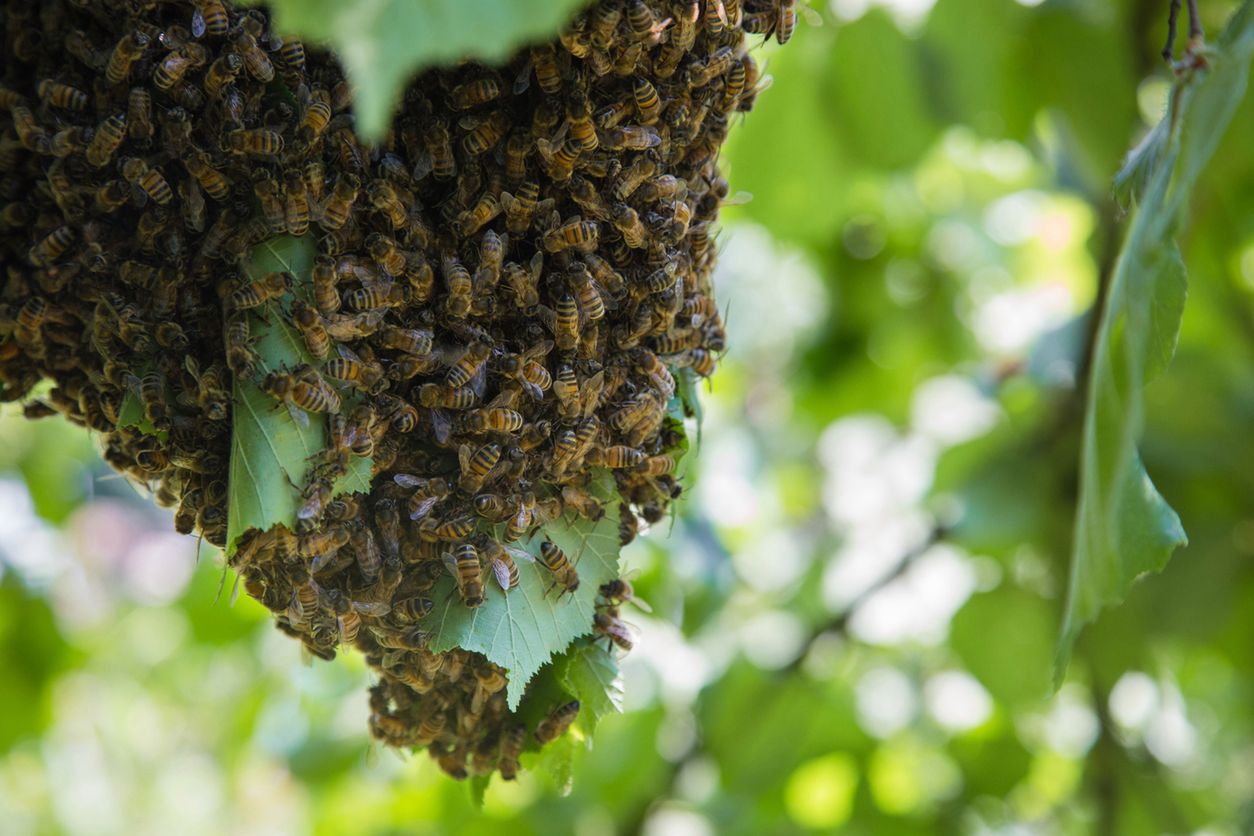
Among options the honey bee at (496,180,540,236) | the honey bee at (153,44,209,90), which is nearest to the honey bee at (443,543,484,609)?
the honey bee at (496,180,540,236)

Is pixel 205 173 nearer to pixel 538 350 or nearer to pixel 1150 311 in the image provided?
pixel 538 350

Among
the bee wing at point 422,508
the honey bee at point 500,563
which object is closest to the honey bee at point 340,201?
the bee wing at point 422,508

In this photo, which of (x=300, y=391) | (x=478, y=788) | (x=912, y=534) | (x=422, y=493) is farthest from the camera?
(x=912, y=534)

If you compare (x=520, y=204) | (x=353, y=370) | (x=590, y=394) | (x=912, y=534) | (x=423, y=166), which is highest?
(x=912, y=534)

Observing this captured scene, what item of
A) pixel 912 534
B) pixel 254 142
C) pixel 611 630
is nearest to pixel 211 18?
pixel 254 142

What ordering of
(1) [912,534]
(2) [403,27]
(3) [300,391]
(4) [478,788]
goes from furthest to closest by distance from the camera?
(1) [912,534] → (4) [478,788] → (3) [300,391] → (2) [403,27]

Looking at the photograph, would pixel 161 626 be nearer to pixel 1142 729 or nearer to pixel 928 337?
pixel 928 337

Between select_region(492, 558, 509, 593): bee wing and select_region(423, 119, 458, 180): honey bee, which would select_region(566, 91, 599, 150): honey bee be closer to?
select_region(423, 119, 458, 180): honey bee
